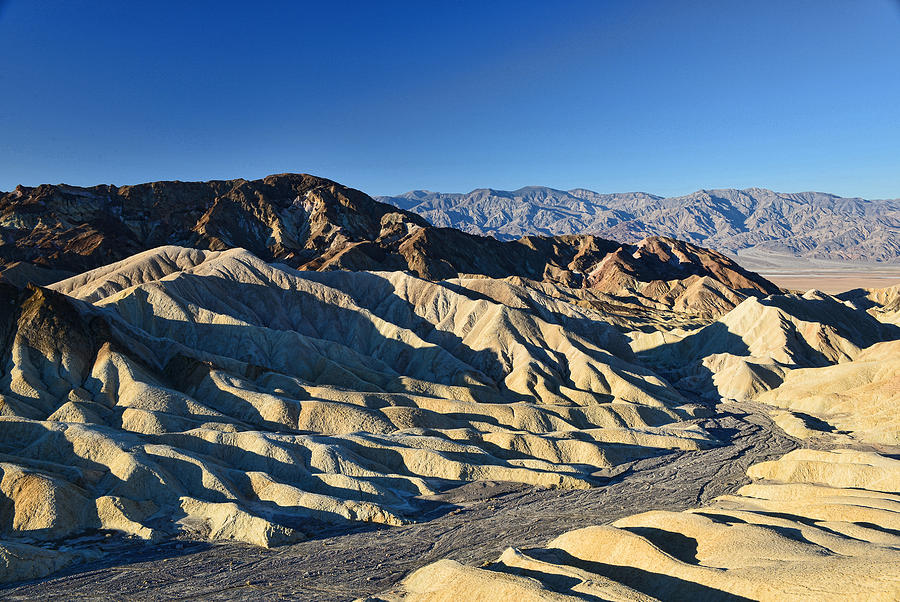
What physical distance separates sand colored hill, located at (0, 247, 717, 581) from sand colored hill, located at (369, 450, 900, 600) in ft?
63.6

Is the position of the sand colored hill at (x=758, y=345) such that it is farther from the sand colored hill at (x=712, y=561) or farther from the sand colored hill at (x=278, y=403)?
the sand colored hill at (x=712, y=561)

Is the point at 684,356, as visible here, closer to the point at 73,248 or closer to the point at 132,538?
the point at 132,538

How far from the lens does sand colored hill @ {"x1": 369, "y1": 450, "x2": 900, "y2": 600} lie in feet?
95.3

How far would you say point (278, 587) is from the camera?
39.5 metres

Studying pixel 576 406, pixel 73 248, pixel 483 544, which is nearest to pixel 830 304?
pixel 576 406

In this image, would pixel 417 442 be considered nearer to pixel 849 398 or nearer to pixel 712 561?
→ pixel 712 561

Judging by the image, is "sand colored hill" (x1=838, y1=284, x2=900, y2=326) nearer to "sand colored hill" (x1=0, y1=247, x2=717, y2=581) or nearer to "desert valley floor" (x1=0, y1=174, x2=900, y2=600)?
"desert valley floor" (x1=0, y1=174, x2=900, y2=600)

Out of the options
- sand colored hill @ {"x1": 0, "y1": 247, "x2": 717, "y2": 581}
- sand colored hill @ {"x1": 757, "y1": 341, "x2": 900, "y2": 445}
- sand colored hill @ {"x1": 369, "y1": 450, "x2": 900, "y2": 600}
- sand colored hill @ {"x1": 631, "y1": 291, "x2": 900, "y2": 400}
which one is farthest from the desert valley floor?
sand colored hill @ {"x1": 631, "y1": 291, "x2": 900, "y2": 400}

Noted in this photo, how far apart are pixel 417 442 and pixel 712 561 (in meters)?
39.9

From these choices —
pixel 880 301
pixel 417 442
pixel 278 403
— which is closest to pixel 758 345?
pixel 417 442

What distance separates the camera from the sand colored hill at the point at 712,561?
2905 cm

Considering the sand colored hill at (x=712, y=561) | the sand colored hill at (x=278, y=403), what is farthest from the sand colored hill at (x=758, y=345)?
the sand colored hill at (x=712, y=561)

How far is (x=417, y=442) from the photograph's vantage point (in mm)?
69125

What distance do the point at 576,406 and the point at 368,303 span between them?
5451cm
